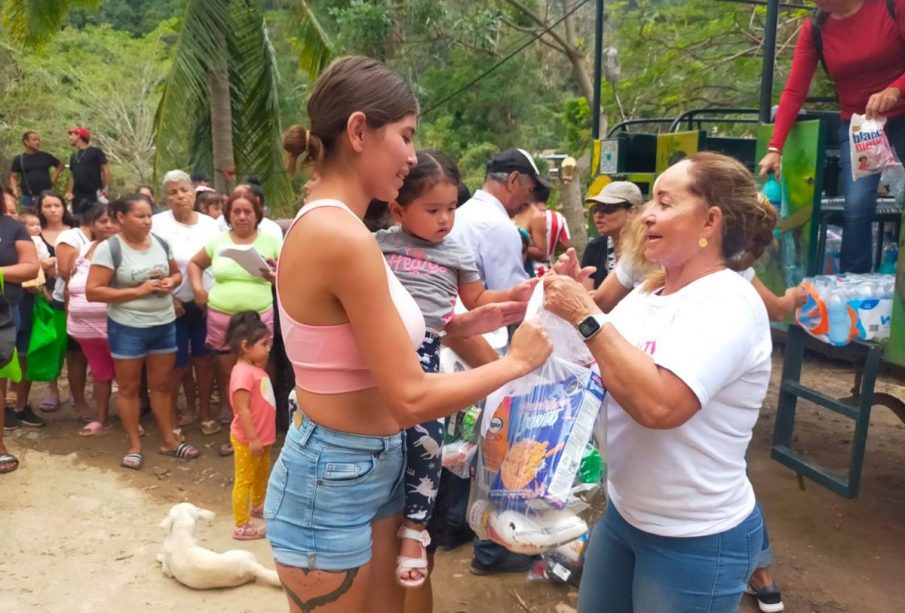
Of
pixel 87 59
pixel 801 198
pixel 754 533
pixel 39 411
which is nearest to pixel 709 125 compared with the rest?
pixel 801 198

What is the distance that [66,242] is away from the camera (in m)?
5.94

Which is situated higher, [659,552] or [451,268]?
[451,268]

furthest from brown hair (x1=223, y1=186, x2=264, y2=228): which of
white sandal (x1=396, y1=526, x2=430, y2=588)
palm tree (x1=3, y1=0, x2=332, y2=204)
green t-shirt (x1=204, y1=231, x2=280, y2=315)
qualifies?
palm tree (x1=3, y1=0, x2=332, y2=204)

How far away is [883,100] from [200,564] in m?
3.80

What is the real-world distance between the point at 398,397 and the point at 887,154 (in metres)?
2.97

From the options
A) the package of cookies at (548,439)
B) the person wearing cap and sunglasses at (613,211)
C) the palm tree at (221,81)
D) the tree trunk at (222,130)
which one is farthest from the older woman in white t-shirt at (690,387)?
the tree trunk at (222,130)

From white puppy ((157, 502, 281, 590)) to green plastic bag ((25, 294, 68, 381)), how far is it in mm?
2872

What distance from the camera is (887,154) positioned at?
3.45 meters

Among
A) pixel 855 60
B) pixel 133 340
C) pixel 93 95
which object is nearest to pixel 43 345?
pixel 133 340

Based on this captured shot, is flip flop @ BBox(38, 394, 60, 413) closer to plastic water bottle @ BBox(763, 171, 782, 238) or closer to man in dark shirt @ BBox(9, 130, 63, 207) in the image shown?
man in dark shirt @ BBox(9, 130, 63, 207)

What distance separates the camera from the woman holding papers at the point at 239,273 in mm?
5223

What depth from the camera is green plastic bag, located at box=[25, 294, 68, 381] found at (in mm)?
5895

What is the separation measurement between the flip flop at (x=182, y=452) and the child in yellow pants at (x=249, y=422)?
4.27 feet

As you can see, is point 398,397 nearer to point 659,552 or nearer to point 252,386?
point 659,552
